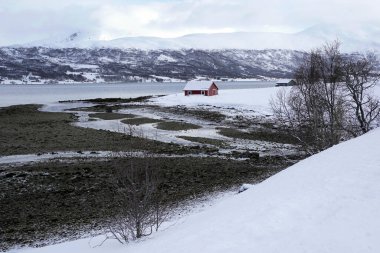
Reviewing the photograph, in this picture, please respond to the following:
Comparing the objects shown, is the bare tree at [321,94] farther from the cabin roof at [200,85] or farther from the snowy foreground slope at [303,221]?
the cabin roof at [200,85]

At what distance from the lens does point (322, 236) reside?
809cm

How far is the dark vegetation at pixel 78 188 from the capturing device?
15.8 m

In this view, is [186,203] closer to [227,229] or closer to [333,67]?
[227,229]

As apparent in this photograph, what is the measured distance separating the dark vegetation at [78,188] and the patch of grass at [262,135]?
9.62 metres

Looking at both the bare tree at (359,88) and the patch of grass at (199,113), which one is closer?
the bare tree at (359,88)

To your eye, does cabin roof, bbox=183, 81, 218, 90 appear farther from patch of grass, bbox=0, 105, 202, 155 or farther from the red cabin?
patch of grass, bbox=0, 105, 202, 155

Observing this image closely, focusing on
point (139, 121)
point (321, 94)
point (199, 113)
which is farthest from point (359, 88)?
point (199, 113)

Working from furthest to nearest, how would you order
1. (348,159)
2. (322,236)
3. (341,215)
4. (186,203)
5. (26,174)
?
(26,174), (186,203), (348,159), (341,215), (322,236)


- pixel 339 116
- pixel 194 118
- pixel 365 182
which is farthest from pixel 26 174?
pixel 194 118

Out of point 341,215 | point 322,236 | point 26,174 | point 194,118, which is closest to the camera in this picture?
point 322,236

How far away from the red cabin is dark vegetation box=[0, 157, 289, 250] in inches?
2491

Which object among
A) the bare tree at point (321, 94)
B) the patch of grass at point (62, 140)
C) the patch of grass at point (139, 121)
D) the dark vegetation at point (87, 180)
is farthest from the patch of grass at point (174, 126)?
the bare tree at point (321, 94)

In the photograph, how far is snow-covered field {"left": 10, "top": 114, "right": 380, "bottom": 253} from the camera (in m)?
7.95

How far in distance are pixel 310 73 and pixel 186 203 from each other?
15.9 metres
